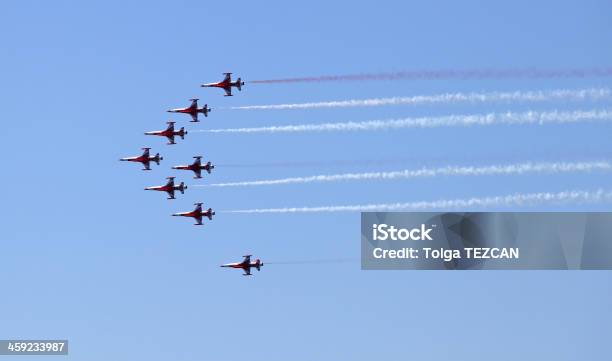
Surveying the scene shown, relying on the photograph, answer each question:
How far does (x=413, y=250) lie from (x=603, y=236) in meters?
16.1

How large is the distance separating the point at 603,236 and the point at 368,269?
790 inches

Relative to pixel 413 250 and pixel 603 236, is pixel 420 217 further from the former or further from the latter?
pixel 603 236

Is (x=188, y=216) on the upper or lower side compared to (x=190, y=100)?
lower

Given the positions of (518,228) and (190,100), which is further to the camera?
(190,100)

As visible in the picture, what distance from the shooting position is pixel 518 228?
152 m

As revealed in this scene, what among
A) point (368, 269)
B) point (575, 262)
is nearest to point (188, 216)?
point (368, 269)

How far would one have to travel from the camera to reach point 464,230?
150625 millimetres

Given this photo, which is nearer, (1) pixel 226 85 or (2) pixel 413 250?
(2) pixel 413 250

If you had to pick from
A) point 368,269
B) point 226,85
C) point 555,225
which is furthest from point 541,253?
point 226,85

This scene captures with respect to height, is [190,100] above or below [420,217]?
above

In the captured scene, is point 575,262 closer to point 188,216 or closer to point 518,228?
point 518,228

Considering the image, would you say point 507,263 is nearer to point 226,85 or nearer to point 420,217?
point 420,217

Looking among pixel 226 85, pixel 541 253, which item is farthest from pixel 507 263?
pixel 226 85

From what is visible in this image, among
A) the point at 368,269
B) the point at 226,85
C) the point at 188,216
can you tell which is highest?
the point at 226,85
